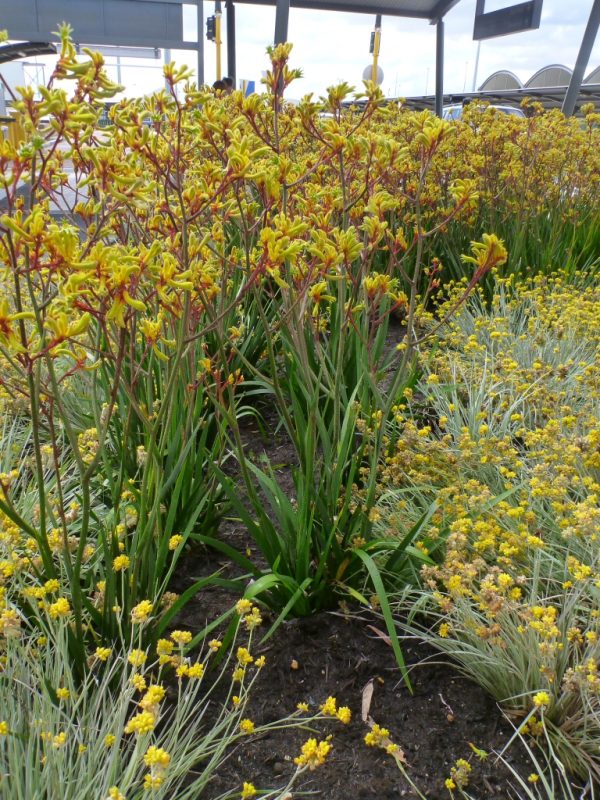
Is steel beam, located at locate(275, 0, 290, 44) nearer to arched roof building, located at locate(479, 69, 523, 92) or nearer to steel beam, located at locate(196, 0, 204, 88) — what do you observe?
steel beam, located at locate(196, 0, 204, 88)

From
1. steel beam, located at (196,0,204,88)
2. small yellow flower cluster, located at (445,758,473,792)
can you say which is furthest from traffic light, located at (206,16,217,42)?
small yellow flower cluster, located at (445,758,473,792)

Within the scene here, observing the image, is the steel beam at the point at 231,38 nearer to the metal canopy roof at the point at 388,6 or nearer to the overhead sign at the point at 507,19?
the metal canopy roof at the point at 388,6

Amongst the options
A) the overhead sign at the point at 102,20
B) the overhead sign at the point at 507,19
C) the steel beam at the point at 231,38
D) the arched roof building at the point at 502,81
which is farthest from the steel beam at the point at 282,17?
the arched roof building at the point at 502,81

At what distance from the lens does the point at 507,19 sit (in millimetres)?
9133

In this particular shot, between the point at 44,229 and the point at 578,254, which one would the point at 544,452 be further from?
the point at 578,254

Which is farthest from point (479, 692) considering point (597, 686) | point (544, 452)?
point (544, 452)

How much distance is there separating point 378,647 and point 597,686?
66 centimetres

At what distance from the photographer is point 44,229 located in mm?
1208

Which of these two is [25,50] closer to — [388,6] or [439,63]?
[388,6]

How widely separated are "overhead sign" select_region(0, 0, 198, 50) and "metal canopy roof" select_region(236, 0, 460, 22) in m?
4.41

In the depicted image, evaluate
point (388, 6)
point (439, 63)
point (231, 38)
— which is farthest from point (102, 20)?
point (439, 63)

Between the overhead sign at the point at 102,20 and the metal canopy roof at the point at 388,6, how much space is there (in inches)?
174

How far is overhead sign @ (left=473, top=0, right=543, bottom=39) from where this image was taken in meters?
8.53

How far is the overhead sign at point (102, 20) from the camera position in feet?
38.8
